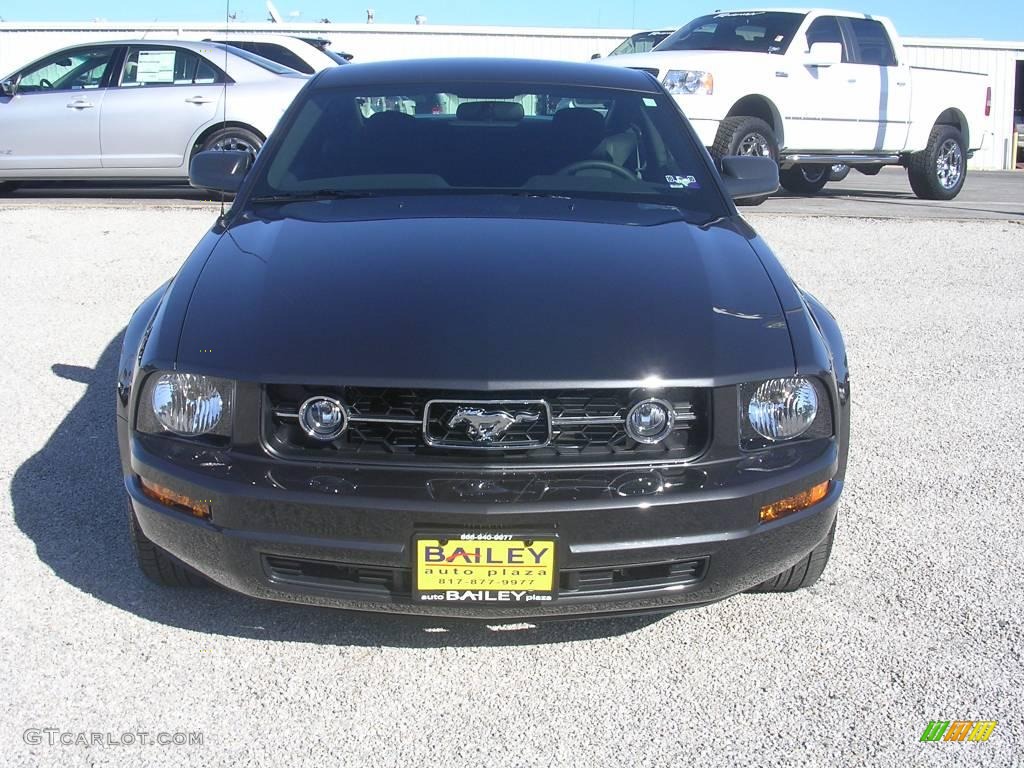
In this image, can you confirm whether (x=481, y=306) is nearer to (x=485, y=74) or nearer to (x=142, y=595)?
(x=142, y=595)

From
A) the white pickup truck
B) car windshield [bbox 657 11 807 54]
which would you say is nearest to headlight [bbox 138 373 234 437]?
the white pickup truck

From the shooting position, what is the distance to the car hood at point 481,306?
258 cm

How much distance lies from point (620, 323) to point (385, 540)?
2.56 feet

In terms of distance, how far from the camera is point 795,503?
8.85 feet

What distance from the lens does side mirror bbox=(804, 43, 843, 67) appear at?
36.4 feet

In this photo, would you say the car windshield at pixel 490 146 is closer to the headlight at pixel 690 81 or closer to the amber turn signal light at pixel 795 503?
the amber turn signal light at pixel 795 503

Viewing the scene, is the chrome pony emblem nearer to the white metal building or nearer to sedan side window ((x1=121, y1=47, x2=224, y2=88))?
sedan side window ((x1=121, y1=47, x2=224, y2=88))

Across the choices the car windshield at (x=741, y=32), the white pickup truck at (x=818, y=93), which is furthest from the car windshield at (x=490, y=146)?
the car windshield at (x=741, y=32)

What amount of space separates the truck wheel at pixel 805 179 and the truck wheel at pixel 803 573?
37.4ft

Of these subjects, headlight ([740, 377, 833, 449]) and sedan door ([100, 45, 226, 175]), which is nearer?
headlight ([740, 377, 833, 449])

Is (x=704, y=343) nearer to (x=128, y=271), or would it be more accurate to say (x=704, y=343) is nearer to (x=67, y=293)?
(x=67, y=293)

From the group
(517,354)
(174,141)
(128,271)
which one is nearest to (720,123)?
(174,141)

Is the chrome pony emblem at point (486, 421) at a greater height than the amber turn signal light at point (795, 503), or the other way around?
the chrome pony emblem at point (486, 421)

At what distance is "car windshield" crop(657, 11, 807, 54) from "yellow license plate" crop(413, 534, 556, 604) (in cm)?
979
